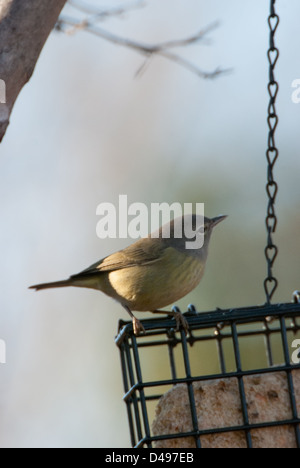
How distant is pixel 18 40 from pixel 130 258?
2.25 metres

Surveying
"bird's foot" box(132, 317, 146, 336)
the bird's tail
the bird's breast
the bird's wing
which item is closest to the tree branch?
"bird's foot" box(132, 317, 146, 336)

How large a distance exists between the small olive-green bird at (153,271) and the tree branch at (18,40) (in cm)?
198

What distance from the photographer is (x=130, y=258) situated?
5184 millimetres

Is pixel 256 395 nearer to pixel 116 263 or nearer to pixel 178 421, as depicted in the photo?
A: pixel 178 421

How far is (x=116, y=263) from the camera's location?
5.18m

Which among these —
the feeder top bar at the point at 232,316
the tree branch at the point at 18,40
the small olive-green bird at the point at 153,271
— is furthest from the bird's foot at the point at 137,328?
the tree branch at the point at 18,40

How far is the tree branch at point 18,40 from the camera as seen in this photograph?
3.18 meters

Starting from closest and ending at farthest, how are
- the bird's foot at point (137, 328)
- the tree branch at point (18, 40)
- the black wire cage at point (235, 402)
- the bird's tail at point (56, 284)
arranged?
the tree branch at point (18, 40)
the black wire cage at point (235, 402)
the bird's foot at point (137, 328)
the bird's tail at point (56, 284)

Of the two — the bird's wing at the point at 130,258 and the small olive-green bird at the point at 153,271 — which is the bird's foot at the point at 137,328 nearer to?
the small olive-green bird at the point at 153,271

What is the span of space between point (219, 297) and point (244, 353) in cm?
124

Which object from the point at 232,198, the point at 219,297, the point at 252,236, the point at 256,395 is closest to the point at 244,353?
the point at 219,297

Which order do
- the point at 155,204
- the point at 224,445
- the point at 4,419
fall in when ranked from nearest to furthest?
the point at 224,445 < the point at 4,419 < the point at 155,204

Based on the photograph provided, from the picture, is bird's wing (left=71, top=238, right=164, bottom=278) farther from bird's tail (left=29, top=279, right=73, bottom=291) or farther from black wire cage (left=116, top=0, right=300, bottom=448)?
black wire cage (left=116, top=0, right=300, bottom=448)

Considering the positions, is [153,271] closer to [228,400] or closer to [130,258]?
[130,258]
